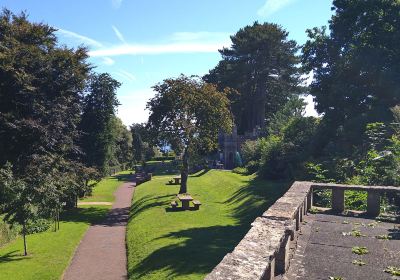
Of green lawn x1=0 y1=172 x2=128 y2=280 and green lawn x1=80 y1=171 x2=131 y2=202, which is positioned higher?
green lawn x1=80 y1=171 x2=131 y2=202

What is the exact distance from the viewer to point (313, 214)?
36.7ft

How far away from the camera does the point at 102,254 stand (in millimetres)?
18562

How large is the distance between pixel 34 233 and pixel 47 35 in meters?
14.3

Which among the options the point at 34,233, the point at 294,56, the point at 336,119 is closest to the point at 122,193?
the point at 34,233

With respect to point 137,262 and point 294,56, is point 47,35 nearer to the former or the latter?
point 137,262

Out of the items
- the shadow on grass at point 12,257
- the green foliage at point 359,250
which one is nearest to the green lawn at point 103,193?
the shadow on grass at point 12,257

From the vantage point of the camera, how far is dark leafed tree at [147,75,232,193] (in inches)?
1169

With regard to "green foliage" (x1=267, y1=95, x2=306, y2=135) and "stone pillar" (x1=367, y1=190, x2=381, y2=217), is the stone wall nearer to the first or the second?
"stone pillar" (x1=367, y1=190, x2=381, y2=217)

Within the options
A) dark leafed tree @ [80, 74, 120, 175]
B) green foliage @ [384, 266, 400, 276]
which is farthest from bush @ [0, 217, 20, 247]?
green foliage @ [384, 266, 400, 276]

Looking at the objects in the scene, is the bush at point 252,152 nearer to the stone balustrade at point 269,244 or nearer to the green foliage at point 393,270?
the stone balustrade at point 269,244

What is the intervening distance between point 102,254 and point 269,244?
14693 millimetres

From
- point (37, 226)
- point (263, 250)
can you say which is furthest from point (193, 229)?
point (263, 250)

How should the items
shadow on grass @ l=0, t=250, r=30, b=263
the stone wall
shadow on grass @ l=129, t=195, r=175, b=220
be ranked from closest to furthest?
the stone wall → shadow on grass @ l=0, t=250, r=30, b=263 → shadow on grass @ l=129, t=195, r=175, b=220

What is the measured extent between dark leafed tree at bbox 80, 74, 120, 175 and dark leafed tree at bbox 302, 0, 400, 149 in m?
16.6
